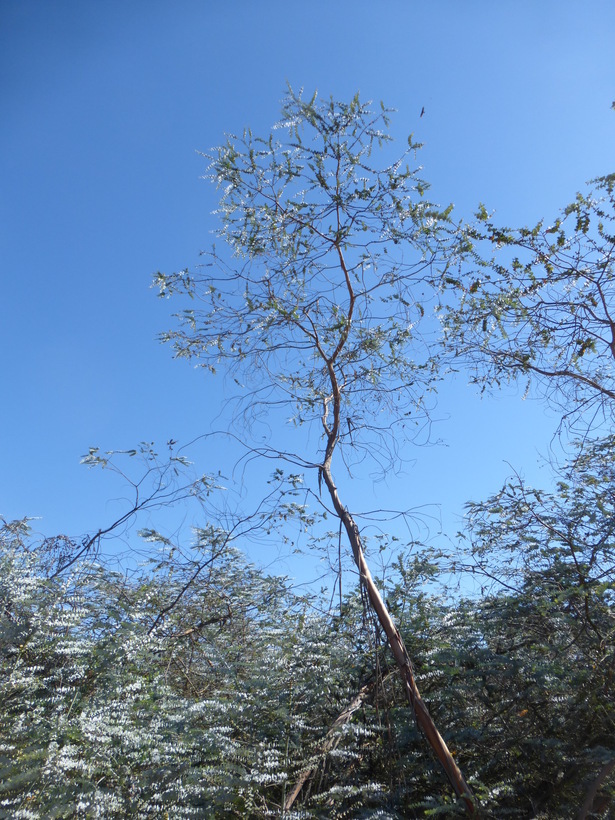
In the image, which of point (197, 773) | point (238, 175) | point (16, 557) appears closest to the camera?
point (197, 773)

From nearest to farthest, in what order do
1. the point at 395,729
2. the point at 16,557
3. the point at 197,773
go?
the point at 197,773, the point at 395,729, the point at 16,557

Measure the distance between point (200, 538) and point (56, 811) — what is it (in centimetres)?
203

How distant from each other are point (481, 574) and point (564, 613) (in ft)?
2.22

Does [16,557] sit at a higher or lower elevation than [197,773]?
higher

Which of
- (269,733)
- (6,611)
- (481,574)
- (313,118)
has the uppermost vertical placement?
(313,118)

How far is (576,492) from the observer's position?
12.0 feet

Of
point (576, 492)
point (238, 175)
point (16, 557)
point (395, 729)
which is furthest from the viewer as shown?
point (238, 175)

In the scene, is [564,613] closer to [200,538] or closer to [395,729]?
[395,729]

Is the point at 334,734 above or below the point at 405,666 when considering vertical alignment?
below

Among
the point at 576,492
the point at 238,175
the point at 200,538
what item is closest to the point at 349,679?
the point at 200,538

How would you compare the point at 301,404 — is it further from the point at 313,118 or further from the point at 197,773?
the point at 197,773

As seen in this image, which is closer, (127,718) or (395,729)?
(127,718)

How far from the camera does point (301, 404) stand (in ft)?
13.9

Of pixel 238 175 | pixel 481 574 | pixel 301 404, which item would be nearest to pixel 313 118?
pixel 238 175
